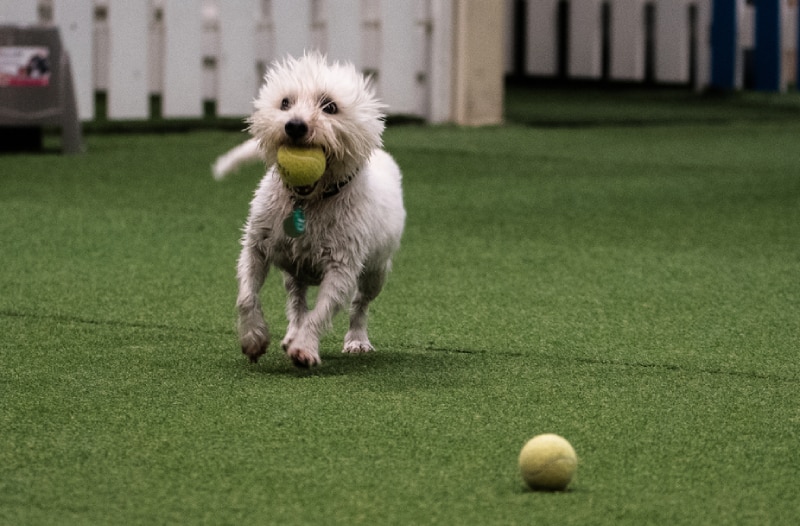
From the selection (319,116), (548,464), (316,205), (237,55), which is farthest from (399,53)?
(548,464)

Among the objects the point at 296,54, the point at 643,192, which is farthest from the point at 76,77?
the point at 643,192

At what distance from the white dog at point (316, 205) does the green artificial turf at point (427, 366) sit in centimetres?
17

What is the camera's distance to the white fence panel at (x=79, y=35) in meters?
9.63

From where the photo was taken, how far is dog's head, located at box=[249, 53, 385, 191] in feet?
12.0

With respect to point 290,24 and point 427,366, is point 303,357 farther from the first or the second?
point 290,24

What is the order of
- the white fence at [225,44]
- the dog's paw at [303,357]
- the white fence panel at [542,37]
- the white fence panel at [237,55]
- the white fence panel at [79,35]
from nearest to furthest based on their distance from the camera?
1. the dog's paw at [303,357]
2. the white fence panel at [79,35]
3. the white fence at [225,44]
4. the white fence panel at [237,55]
5. the white fence panel at [542,37]

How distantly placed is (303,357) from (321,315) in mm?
146

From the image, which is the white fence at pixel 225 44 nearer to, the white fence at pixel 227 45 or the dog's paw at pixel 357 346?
the white fence at pixel 227 45

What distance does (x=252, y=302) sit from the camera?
376 centimetres

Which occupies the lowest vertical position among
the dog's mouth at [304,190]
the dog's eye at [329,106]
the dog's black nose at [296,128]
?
the dog's mouth at [304,190]

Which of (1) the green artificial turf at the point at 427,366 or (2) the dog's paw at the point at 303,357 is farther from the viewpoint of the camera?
(2) the dog's paw at the point at 303,357

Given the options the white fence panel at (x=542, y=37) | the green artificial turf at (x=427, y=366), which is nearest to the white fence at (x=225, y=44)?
the green artificial turf at (x=427, y=366)

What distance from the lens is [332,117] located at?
12.1 feet

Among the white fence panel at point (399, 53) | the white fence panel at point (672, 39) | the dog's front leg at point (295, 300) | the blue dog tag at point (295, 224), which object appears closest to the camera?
the blue dog tag at point (295, 224)
